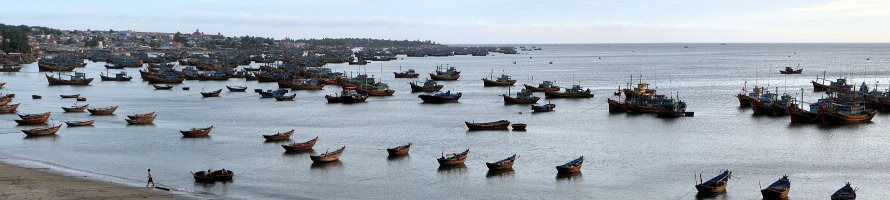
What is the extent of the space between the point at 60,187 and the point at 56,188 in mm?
313

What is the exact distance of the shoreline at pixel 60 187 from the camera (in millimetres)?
24703

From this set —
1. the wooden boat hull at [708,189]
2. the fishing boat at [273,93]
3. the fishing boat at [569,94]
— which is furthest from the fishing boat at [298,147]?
the fishing boat at [569,94]

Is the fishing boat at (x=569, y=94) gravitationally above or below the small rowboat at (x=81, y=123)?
above

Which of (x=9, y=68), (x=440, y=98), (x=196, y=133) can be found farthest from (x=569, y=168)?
(x=9, y=68)

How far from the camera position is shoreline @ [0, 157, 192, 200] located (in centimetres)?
2470

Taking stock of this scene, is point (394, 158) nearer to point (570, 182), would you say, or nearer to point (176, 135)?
point (570, 182)

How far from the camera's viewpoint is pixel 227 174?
29.1 m

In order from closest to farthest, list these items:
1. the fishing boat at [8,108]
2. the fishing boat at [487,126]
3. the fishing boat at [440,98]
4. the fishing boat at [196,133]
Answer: the fishing boat at [196,133]
the fishing boat at [487,126]
the fishing boat at [8,108]
the fishing boat at [440,98]

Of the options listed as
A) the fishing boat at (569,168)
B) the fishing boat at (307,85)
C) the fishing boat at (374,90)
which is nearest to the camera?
the fishing boat at (569,168)

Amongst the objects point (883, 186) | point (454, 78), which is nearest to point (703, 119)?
point (883, 186)

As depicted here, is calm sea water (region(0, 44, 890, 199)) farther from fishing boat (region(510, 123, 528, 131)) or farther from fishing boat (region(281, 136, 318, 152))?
fishing boat (region(510, 123, 528, 131))

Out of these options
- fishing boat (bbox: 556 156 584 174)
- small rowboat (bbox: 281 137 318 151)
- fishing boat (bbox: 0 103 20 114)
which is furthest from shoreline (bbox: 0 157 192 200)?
fishing boat (bbox: 0 103 20 114)

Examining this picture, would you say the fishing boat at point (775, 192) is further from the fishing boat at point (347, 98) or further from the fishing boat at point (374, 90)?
the fishing boat at point (374, 90)

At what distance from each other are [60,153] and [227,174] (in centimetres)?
1109
